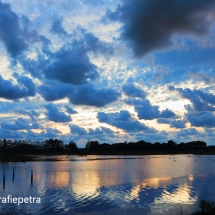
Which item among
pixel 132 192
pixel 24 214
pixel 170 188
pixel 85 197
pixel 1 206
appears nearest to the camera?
pixel 24 214

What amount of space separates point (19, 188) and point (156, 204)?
21.1m

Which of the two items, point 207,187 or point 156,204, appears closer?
point 156,204

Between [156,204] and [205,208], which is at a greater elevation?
[205,208]

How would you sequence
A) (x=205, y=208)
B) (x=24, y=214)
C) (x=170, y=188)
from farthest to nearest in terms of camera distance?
(x=170, y=188), (x=24, y=214), (x=205, y=208)

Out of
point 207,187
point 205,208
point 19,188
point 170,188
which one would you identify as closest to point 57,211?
point 205,208

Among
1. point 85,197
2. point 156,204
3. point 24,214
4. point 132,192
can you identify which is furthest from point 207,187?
point 24,214

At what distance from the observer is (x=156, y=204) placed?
28281 millimetres

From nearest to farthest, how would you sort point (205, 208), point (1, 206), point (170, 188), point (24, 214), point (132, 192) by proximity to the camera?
point (205, 208) → point (24, 214) → point (1, 206) → point (132, 192) → point (170, 188)

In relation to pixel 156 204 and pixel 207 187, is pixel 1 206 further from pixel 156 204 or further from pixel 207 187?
pixel 207 187

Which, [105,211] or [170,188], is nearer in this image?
[105,211]

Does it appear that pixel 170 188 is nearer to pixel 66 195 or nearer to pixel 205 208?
pixel 66 195

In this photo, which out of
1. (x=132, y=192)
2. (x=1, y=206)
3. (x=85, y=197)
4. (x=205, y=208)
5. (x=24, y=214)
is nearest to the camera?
(x=205, y=208)

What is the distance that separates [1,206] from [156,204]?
15.5 m

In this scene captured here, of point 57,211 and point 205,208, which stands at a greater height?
point 205,208
